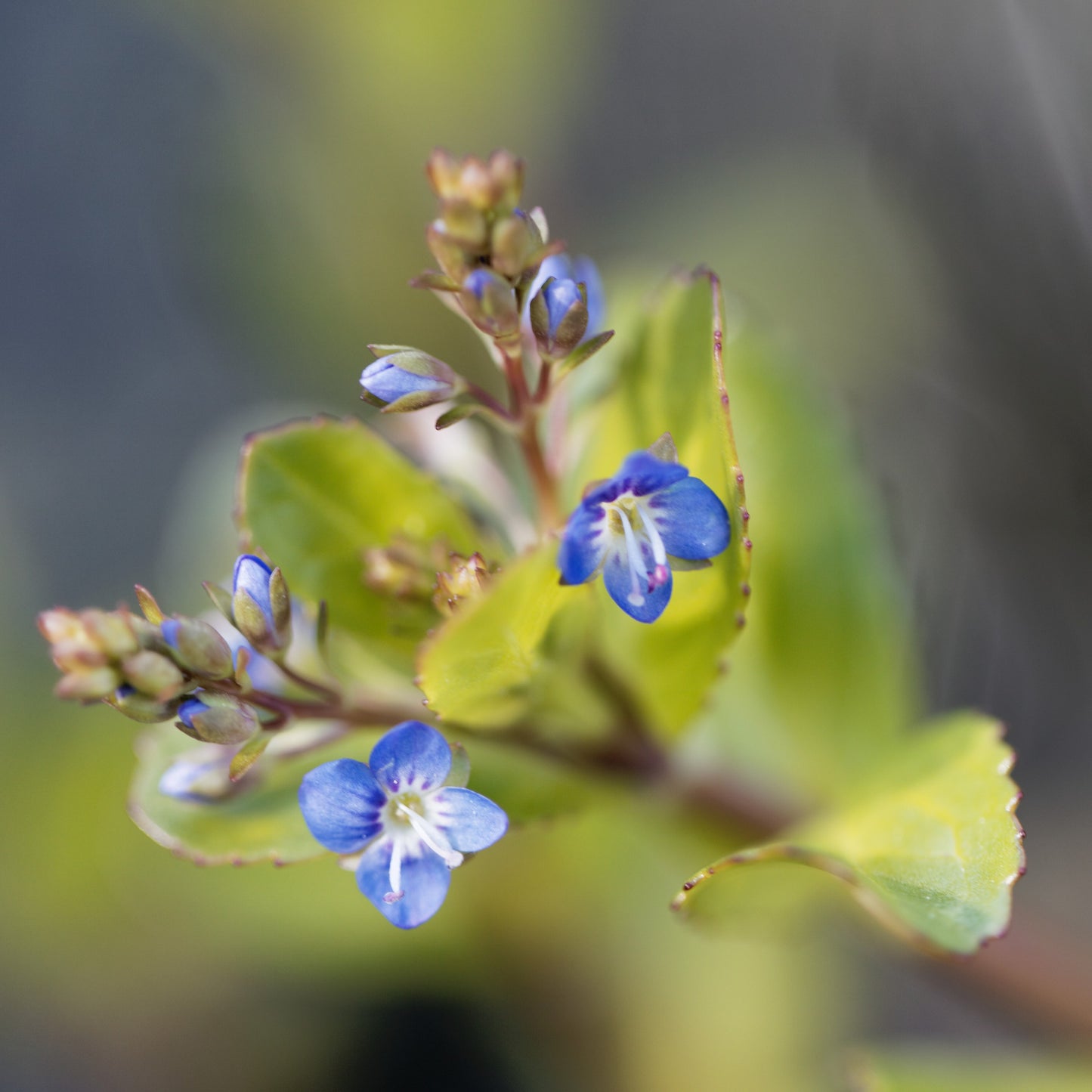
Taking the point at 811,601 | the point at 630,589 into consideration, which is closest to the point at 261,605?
the point at 630,589

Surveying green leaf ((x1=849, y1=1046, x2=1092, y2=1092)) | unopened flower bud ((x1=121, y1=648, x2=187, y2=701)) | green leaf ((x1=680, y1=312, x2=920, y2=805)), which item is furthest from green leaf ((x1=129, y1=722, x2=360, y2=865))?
green leaf ((x1=849, y1=1046, x2=1092, y2=1092))

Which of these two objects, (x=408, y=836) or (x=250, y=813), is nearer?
(x=408, y=836)

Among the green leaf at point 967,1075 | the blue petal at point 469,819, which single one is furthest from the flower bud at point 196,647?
the green leaf at point 967,1075

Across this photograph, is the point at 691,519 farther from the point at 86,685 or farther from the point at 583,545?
the point at 86,685

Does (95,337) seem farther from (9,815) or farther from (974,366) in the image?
(974,366)

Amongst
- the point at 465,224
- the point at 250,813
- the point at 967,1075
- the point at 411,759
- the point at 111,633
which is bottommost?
the point at 967,1075

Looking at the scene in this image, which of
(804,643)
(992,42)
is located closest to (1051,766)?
(804,643)

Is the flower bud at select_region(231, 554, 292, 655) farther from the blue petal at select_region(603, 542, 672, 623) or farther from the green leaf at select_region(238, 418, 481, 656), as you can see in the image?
the blue petal at select_region(603, 542, 672, 623)
